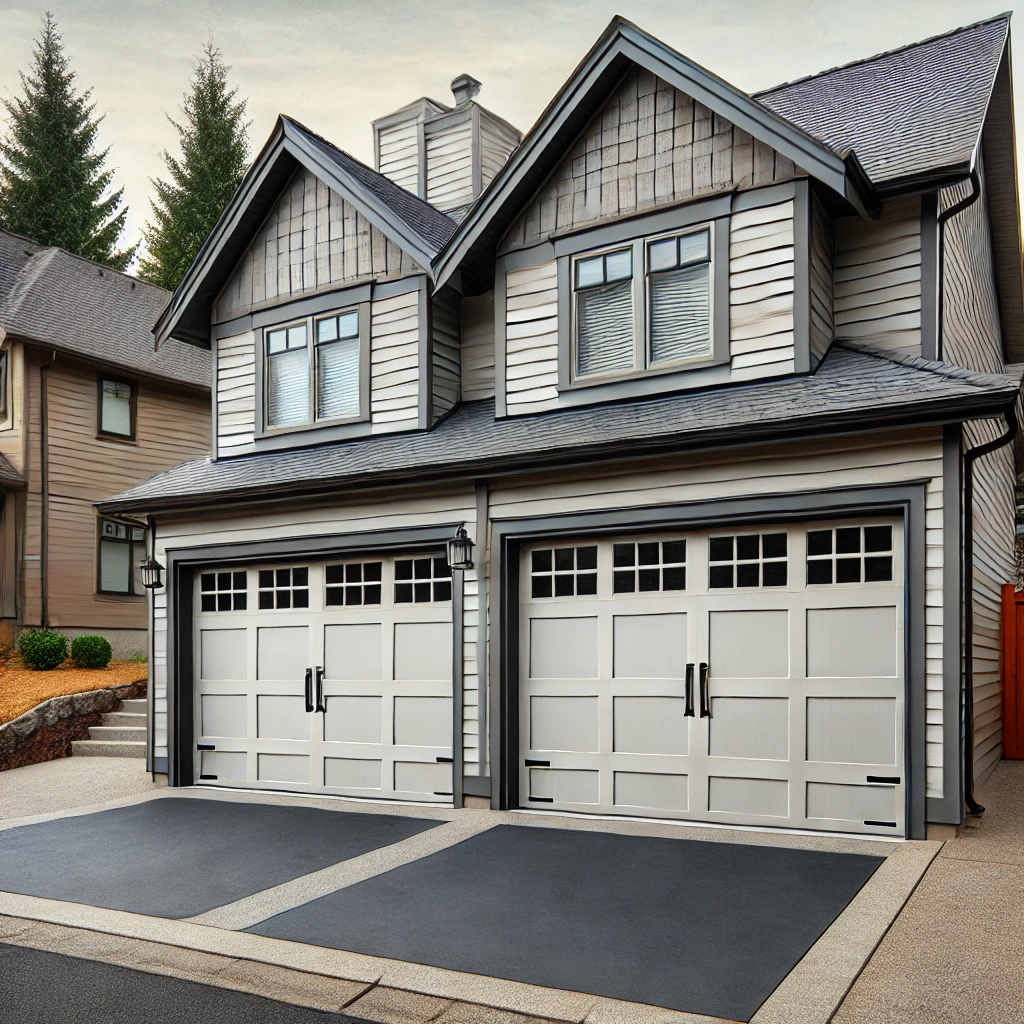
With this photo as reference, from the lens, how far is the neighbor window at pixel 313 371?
35.9ft

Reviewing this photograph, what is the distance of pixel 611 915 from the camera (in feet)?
18.7

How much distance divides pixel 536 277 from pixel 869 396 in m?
3.62

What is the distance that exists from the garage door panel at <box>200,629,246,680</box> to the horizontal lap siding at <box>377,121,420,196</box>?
795 centimetres

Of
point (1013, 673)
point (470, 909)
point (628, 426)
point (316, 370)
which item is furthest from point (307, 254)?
point (1013, 673)

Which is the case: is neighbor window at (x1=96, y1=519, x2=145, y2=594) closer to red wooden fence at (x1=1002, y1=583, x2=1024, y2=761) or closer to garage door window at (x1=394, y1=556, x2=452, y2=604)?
garage door window at (x1=394, y1=556, x2=452, y2=604)

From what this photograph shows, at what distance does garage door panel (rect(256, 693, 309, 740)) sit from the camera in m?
10.2

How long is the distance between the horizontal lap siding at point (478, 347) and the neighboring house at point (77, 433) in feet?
25.3

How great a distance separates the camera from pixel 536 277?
980 centimetres

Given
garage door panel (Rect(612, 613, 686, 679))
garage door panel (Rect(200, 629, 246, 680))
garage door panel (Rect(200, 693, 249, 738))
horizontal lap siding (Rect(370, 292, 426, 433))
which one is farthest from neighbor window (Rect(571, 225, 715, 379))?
garage door panel (Rect(200, 693, 249, 738))

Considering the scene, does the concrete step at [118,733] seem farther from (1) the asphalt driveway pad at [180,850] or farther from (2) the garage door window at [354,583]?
(2) the garage door window at [354,583]

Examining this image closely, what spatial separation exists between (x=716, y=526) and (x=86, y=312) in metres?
14.7

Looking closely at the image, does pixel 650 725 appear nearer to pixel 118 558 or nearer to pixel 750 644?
pixel 750 644

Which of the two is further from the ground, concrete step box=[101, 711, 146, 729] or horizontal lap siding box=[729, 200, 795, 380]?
horizontal lap siding box=[729, 200, 795, 380]

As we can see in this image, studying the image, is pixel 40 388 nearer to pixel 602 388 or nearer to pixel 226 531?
pixel 226 531
